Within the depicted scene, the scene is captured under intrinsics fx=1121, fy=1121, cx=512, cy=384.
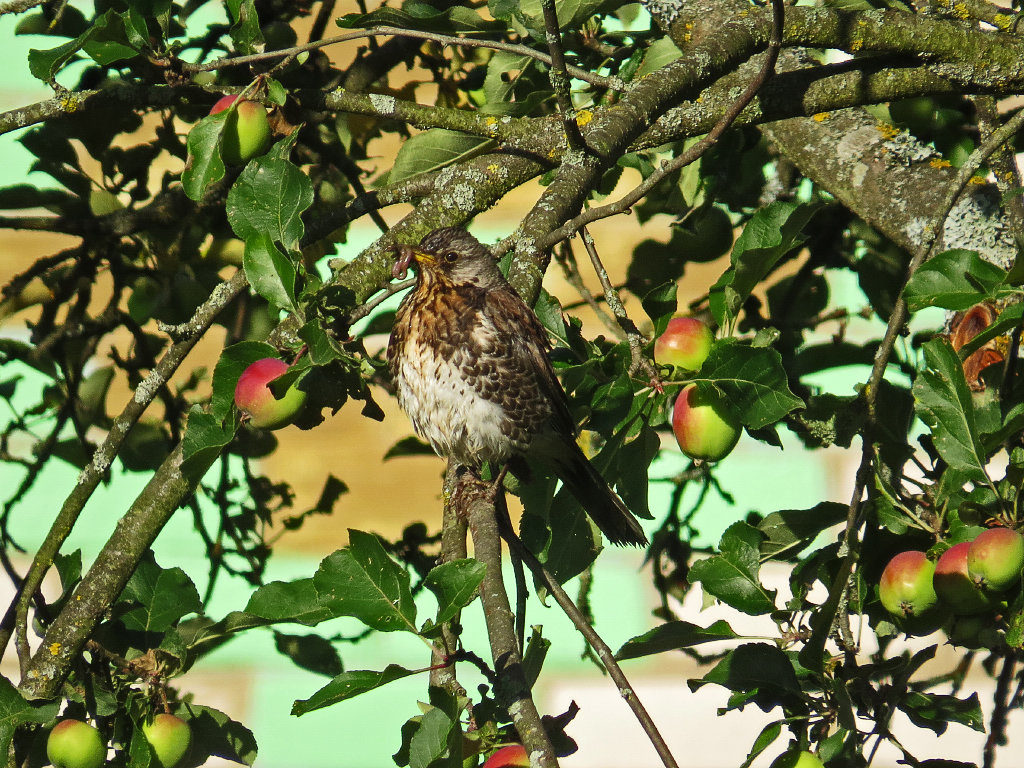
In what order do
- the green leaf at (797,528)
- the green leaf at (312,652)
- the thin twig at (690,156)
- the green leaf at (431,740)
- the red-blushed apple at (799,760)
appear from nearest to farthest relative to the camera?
the green leaf at (431,740)
the red-blushed apple at (799,760)
the thin twig at (690,156)
the green leaf at (797,528)
the green leaf at (312,652)

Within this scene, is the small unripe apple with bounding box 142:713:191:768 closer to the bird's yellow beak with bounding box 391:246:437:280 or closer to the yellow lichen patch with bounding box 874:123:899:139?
the bird's yellow beak with bounding box 391:246:437:280

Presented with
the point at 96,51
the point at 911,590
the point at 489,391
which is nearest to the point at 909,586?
the point at 911,590

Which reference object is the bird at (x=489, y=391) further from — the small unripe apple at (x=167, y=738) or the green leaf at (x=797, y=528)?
the small unripe apple at (x=167, y=738)

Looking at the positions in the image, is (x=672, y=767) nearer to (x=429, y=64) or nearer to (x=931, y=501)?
(x=931, y=501)

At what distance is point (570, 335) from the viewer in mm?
1921

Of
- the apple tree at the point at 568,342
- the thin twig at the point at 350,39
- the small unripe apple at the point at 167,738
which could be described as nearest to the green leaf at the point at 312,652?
the apple tree at the point at 568,342

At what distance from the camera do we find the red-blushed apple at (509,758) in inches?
Result: 61.1

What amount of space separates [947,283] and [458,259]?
120 centimetres

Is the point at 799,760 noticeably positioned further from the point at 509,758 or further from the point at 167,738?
the point at 167,738

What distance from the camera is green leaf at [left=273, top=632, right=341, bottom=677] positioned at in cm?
231

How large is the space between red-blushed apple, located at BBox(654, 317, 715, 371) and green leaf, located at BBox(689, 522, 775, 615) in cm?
28

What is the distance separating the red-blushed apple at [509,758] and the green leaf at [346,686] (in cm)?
27

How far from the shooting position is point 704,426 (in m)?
1.70

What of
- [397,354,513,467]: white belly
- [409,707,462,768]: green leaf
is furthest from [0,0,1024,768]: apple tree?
[397,354,513,467]: white belly
